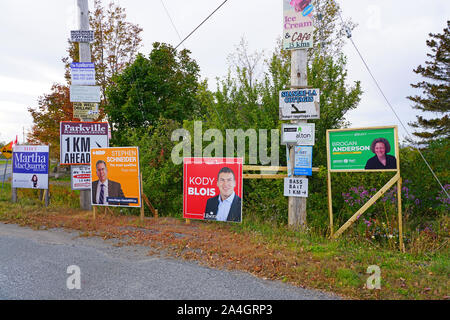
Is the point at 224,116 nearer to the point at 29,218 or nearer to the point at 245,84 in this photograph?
the point at 245,84

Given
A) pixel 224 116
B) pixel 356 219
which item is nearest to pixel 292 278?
pixel 356 219

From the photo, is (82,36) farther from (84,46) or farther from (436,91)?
(436,91)

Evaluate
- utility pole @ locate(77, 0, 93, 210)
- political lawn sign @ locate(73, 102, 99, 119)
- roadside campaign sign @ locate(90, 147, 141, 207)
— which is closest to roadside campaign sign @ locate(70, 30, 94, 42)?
utility pole @ locate(77, 0, 93, 210)

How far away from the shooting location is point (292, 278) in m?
4.54

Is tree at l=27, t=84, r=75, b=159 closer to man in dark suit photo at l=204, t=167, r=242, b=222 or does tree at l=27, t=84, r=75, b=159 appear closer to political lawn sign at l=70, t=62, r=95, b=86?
political lawn sign at l=70, t=62, r=95, b=86

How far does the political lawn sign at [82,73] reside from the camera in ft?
31.9

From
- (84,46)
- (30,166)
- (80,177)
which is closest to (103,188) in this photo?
(80,177)

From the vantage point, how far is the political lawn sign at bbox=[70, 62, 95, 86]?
973 cm

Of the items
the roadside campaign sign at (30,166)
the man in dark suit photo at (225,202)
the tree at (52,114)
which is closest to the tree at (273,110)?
the man in dark suit photo at (225,202)

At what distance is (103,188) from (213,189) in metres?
3.02

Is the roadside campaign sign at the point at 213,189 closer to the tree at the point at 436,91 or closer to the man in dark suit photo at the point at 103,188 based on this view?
the man in dark suit photo at the point at 103,188

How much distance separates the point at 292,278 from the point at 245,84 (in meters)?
6.32

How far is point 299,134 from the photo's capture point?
684 cm

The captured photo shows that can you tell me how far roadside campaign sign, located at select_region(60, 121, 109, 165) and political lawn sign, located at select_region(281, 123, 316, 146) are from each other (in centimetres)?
587
